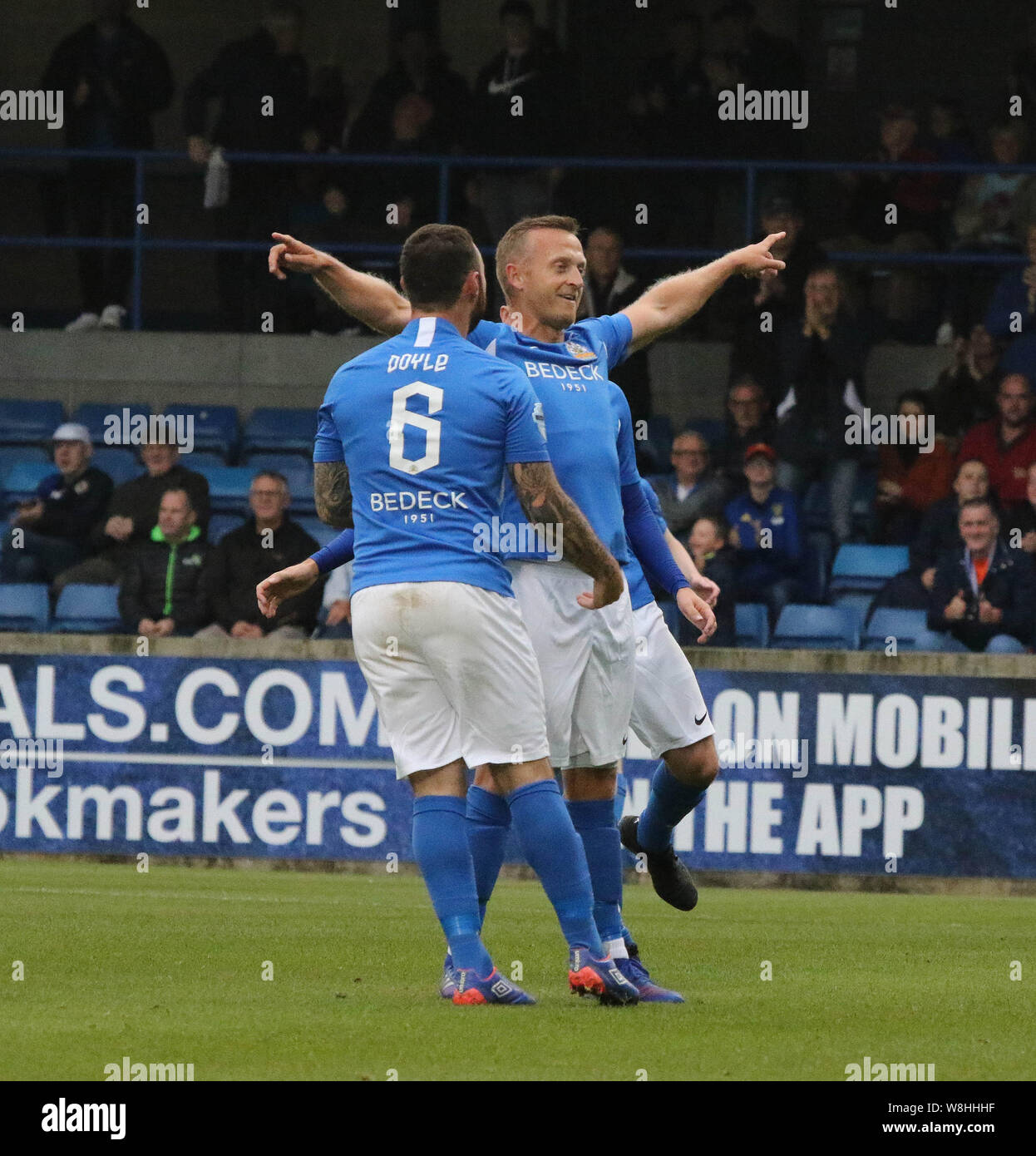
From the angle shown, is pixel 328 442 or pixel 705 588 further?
pixel 705 588

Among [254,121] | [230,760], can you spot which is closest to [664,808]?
[230,760]

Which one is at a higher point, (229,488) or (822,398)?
(822,398)

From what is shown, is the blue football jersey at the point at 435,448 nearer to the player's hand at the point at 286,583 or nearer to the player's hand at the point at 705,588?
the player's hand at the point at 286,583

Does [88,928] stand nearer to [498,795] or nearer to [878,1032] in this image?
[498,795]

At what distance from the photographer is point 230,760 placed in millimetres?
11258

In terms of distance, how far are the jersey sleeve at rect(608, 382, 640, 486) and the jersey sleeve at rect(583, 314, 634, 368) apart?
115 millimetres

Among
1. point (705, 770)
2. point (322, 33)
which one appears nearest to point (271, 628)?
point (705, 770)

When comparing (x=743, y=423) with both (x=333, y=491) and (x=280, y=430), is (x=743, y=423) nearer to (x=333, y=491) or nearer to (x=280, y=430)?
(x=280, y=430)

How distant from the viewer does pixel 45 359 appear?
50.6 feet

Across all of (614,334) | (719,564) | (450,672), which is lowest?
(450,672)

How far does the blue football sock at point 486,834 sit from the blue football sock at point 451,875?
0.36 m

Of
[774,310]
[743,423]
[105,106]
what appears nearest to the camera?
[743,423]

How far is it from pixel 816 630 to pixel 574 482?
6.74m

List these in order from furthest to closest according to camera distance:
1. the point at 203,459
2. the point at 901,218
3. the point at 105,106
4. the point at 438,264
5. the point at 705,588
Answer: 1. the point at 105,106
2. the point at 901,218
3. the point at 203,459
4. the point at 705,588
5. the point at 438,264
